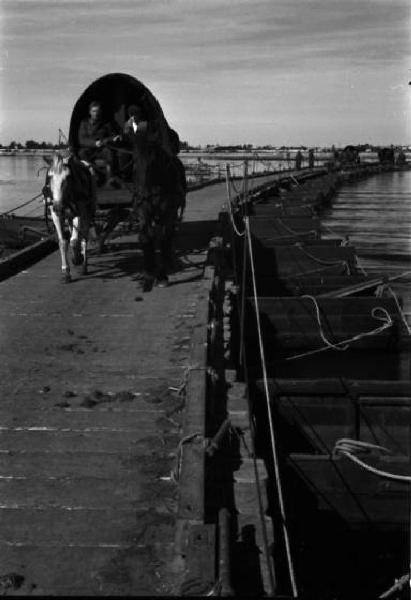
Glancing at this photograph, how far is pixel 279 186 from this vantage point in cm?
5762

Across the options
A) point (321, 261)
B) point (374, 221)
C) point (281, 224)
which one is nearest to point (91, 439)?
point (321, 261)

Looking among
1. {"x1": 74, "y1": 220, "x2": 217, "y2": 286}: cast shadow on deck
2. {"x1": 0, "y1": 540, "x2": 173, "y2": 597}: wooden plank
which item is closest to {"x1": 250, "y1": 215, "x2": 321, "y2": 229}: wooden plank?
{"x1": 74, "y1": 220, "x2": 217, "y2": 286}: cast shadow on deck

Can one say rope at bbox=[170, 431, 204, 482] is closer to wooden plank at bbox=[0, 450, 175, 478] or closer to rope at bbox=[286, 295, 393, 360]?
wooden plank at bbox=[0, 450, 175, 478]

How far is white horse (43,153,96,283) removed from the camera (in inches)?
562

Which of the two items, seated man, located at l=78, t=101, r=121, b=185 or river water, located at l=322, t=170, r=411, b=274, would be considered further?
river water, located at l=322, t=170, r=411, b=274

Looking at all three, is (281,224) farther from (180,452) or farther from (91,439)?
(180,452)

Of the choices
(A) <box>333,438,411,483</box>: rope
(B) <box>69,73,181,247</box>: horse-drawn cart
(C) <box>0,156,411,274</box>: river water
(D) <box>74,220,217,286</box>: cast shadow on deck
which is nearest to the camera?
(A) <box>333,438,411,483</box>: rope

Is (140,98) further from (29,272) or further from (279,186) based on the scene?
(279,186)

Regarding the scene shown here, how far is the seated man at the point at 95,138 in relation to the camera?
1833 centimetres

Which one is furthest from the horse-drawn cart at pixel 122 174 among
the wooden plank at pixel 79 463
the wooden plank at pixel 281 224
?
the wooden plank at pixel 281 224

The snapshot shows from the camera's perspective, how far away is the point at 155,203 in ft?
46.1

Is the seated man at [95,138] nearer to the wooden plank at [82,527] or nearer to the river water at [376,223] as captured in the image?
the river water at [376,223]

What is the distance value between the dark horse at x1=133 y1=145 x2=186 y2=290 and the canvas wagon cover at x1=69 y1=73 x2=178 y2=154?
360 cm

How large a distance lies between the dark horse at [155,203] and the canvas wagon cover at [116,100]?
3596mm
